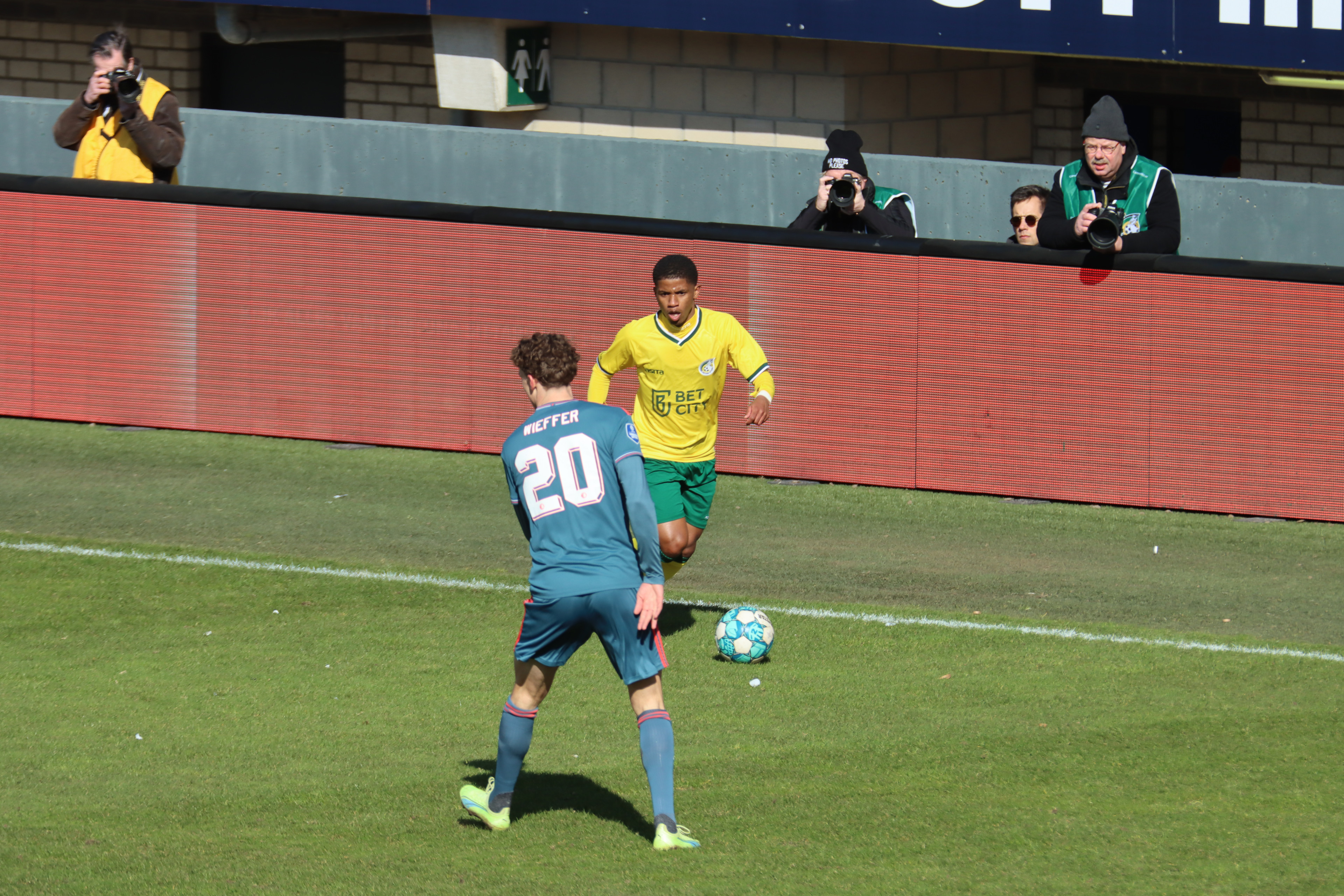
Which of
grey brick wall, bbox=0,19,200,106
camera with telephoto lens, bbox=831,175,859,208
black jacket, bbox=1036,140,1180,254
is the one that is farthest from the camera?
grey brick wall, bbox=0,19,200,106

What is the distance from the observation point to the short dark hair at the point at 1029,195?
12484mm

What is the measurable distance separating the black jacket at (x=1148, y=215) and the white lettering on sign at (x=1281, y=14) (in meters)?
5.50

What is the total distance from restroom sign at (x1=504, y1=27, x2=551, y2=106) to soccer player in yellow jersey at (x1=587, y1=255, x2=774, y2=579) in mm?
9700

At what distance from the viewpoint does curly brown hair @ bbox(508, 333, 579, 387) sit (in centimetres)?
628

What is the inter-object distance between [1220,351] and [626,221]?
167 inches

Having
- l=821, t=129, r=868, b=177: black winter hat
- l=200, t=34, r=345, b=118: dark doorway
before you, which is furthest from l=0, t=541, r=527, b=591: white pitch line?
l=200, t=34, r=345, b=118: dark doorway

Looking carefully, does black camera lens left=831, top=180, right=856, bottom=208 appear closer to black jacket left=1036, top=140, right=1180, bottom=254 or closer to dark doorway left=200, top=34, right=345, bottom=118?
black jacket left=1036, top=140, right=1180, bottom=254

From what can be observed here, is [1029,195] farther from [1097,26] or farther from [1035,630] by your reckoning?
[1097,26]

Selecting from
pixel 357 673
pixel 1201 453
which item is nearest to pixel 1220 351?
pixel 1201 453

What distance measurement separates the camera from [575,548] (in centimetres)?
621

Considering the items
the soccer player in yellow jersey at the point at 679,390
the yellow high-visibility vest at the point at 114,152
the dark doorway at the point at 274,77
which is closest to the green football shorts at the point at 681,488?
Answer: the soccer player in yellow jersey at the point at 679,390

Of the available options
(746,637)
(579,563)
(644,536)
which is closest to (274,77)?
(746,637)

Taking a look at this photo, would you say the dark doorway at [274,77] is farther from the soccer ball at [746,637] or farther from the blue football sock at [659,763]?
the blue football sock at [659,763]

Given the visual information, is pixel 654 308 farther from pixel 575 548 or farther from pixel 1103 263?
pixel 575 548
